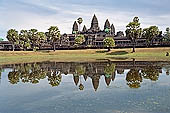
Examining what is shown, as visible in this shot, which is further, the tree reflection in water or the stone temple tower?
the stone temple tower

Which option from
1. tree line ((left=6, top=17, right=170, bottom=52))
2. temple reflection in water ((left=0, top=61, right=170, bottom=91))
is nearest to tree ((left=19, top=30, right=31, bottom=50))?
tree line ((left=6, top=17, right=170, bottom=52))

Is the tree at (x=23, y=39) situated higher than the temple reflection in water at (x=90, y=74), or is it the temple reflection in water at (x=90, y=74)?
the tree at (x=23, y=39)

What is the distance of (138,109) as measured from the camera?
1499 cm

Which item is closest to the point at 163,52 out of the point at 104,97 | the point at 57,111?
the point at 104,97

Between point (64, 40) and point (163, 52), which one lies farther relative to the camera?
point (64, 40)

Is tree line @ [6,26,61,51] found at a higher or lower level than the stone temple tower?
lower

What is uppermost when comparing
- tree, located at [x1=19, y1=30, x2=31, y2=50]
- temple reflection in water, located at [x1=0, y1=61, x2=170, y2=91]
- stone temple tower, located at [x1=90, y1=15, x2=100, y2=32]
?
stone temple tower, located at [x1=90, y1=15, x2=100, y2=32]

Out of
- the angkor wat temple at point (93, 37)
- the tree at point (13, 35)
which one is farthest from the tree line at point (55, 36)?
the angkor wat temple at point (93, 37)

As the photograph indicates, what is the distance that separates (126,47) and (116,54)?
12.9 m

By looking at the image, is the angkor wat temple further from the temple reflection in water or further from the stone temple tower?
the temple reflection in water

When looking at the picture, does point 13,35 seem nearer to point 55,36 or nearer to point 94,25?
point 55,36

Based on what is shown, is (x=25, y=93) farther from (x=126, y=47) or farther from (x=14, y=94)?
(x=126, y=47)

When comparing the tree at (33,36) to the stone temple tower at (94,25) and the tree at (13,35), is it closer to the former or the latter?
the tree at (13,35)

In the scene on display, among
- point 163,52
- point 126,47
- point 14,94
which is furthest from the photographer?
point 126,47
